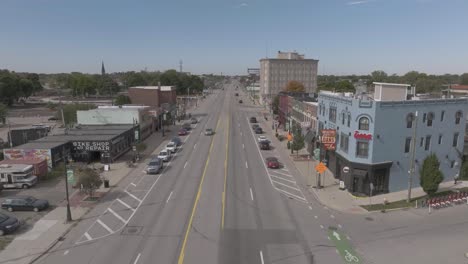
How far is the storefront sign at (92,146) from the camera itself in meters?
46.7

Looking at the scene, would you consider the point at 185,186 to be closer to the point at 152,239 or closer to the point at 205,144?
the point at 152,239

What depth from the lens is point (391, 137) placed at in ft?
112

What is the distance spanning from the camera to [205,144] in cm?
6084

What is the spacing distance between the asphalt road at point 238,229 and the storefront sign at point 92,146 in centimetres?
989

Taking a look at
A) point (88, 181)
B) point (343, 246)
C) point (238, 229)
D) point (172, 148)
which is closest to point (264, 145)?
point (172, 148)

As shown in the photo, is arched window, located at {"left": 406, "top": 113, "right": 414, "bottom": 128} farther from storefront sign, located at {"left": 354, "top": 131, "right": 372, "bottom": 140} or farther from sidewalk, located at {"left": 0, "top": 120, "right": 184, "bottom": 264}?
sidewalk, located at {"left": 0, "top": 120, "right": 184, "bottom": 264}

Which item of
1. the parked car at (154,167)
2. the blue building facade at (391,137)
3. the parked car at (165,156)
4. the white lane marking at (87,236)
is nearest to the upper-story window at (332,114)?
the blue building facade at (391,137)

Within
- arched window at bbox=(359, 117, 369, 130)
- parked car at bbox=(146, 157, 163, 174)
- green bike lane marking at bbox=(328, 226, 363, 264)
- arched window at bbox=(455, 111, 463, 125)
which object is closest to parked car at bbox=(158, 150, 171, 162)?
parked car at bbox=(146, 157, 163, 174)

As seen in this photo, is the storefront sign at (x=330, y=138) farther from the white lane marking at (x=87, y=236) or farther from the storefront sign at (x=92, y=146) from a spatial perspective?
the storefront sign at (x=92, y=146)

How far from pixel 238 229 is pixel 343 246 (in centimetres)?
745

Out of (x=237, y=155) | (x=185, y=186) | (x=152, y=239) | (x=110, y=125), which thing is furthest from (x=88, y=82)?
(x=152, y=239)

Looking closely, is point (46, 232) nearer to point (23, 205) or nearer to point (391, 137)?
point (23, 205)

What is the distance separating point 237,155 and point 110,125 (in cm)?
2513

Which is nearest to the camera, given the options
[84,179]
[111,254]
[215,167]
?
[111,254]
